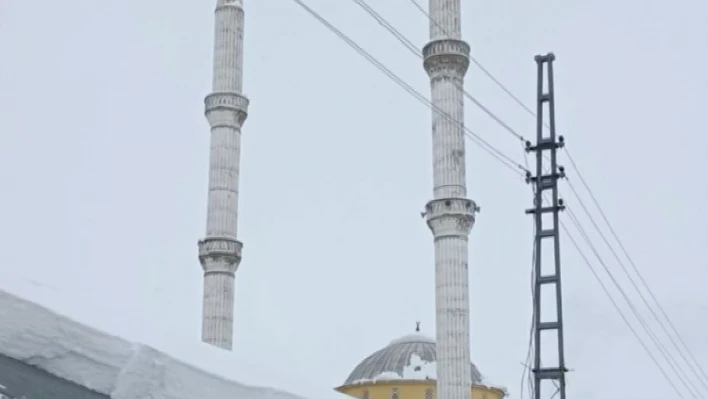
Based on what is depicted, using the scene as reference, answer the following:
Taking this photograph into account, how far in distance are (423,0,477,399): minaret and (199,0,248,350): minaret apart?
4.21 meters

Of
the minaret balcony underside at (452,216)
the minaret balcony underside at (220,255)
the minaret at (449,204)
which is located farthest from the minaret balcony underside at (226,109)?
the minaret balcony underside at (452,216)

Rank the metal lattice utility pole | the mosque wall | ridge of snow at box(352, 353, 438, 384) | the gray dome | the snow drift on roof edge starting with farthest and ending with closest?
1. the gray dome
2. ridge of snow at box(352, 353, 438, 384)
3. the mosque wall
4. the metal lattice utility pole
5. the snow drift on roof edge

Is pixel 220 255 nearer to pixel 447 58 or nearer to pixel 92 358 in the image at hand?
pixel 447 58

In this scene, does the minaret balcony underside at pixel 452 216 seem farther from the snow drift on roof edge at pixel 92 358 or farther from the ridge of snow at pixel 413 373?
the snow drift on roof edge at pixel 92 358

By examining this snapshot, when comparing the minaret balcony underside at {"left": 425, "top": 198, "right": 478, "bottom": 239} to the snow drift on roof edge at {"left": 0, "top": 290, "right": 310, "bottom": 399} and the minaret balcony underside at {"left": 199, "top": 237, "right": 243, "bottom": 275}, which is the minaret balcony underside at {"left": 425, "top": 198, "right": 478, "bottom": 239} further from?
the snow drift on roof edge at {"left": 0, "top": 290, "right": 310, "bottom": 399}

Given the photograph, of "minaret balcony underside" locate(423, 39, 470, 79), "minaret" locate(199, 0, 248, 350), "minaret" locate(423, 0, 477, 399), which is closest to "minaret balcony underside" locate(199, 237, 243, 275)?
"minaret" locate(199, 0, 248, 350)

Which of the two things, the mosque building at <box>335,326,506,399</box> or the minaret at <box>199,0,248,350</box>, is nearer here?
the minaret at <box>199,0,248,350</box>

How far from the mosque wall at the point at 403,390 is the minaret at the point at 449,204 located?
634 inches

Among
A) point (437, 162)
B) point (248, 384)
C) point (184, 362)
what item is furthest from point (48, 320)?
point (437, 162)

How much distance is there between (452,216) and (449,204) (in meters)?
0.24

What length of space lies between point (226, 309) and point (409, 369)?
655 inches

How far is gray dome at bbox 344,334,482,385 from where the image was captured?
124 ft

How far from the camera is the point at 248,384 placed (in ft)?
8.61

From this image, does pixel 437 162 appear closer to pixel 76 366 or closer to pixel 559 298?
pixel 559 298
